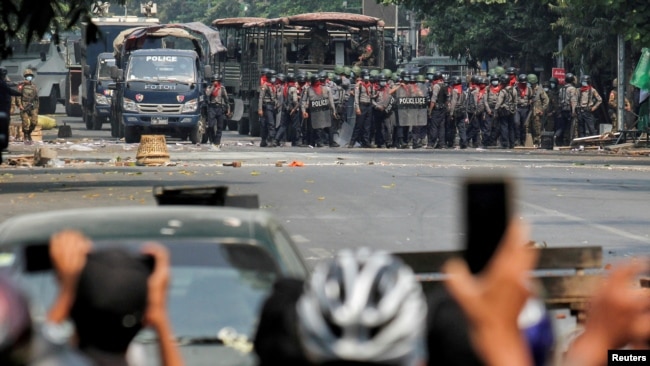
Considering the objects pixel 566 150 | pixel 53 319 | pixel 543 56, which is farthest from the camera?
pixel 543 56

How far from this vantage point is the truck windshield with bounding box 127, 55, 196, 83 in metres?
40.1

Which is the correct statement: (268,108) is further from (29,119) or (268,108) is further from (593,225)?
(593,225)

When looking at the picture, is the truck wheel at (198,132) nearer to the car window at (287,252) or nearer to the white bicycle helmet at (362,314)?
the car window at (287,252)

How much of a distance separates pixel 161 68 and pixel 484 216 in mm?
38034

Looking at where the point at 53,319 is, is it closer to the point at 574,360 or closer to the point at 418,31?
the point at 574,360

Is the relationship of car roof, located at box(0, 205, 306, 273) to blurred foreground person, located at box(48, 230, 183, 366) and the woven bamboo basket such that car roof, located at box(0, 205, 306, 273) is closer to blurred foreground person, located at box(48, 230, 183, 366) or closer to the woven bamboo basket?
blurred foreground person, located at box(48, 230, 183, 366)

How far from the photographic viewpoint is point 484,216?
262cm

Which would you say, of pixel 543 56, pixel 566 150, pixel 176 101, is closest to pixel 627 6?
pixel 566 150

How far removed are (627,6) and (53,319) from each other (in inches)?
1324

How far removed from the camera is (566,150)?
3891 centimetres

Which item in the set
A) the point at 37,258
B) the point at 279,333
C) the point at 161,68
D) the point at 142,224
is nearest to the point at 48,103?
the point at 161,68

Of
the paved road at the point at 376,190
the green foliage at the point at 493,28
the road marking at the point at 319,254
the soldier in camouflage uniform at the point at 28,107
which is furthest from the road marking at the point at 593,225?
the green foliage at the point at 493,28

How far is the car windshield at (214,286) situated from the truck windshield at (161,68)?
34.6 m

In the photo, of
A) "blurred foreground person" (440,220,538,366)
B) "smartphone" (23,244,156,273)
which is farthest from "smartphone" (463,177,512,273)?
"smartphone" (23,244,156,273)
